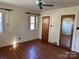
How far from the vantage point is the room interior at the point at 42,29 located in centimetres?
307

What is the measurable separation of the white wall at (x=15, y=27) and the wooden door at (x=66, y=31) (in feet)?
7.84

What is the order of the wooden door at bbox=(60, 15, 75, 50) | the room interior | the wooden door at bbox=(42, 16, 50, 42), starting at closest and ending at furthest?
the room interior < the wooden door at bbox=(60, 15, 75, 50) < the wooden door at bbox=(42, 16, 50, 42)

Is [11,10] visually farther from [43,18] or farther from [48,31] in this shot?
[48,31]

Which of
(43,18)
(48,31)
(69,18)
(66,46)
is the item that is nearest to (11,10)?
(43,18)

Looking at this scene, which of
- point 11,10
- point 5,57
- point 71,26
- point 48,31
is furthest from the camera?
point 48,31

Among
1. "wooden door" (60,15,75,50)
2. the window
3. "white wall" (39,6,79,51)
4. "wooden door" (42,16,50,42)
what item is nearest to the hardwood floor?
"wooden door" (60,15,75,50)

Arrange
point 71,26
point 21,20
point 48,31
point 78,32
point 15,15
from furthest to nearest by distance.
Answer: point 48,31
point 21,20
point 15,15
point 71,26
point 78,32

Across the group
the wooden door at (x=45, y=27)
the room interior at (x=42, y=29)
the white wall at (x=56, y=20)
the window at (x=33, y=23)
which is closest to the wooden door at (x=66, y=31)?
the room interior at (x=42, y=29)

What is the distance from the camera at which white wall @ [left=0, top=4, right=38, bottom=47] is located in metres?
3.76

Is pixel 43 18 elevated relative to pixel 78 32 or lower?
elevated

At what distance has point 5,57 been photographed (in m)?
2.71

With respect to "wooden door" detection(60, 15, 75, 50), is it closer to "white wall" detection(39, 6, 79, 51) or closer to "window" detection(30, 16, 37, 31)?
"white wall" detection(39, 6, 79, 51)

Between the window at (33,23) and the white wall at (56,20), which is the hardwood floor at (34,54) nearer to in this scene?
the white wall at (56,20)

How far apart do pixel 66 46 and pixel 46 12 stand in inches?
106
